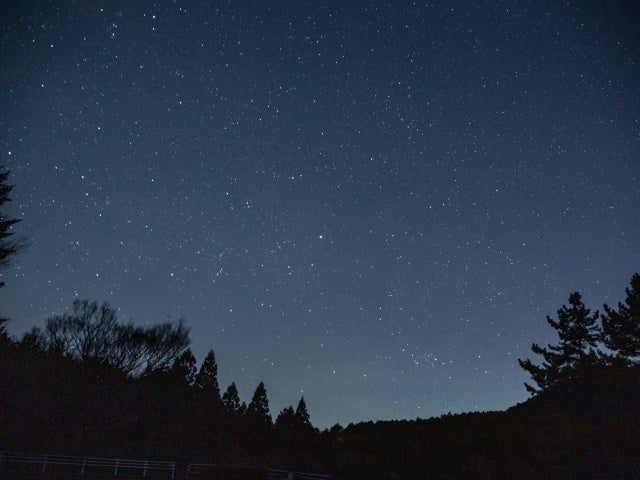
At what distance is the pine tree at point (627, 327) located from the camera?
31825 millimetres

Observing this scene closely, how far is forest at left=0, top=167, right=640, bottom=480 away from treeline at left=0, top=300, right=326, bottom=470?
0.25ft

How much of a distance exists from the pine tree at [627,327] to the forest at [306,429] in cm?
7

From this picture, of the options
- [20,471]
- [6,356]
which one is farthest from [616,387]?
[6,356]

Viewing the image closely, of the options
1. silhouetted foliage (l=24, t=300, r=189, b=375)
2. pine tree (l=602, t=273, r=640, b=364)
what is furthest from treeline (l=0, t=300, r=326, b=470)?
pine tree (l=602, t=273, r=640, b=364)

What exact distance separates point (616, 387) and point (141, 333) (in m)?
29.5

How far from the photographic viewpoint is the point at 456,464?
20641 mm

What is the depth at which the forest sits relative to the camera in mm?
18703

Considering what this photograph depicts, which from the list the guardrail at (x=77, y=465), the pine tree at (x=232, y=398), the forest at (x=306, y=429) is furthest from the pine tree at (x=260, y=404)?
the guardrail at (x=77, y=465)

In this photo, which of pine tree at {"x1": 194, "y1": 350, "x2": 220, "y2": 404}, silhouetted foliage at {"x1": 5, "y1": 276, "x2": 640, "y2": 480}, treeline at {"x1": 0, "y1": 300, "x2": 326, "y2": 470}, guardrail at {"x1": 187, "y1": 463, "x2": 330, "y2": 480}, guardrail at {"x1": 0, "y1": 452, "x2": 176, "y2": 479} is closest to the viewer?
silhouetted foliage at {"x1": 5, "y1": 276, "x2": 640, "y2": 480}

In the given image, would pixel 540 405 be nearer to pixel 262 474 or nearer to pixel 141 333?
pixel 262 474

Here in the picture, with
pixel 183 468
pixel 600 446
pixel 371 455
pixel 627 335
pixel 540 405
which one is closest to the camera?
pixel 600 446

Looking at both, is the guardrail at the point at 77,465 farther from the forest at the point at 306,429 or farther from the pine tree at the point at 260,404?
the pine tree at the point at 260,404

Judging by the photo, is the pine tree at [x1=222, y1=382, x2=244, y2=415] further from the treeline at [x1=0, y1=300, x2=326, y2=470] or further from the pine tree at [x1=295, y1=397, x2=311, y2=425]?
the treeline at [x1=0, y1=300, x2=326, y2=470]

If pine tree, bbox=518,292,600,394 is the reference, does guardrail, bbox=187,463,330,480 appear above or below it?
below
